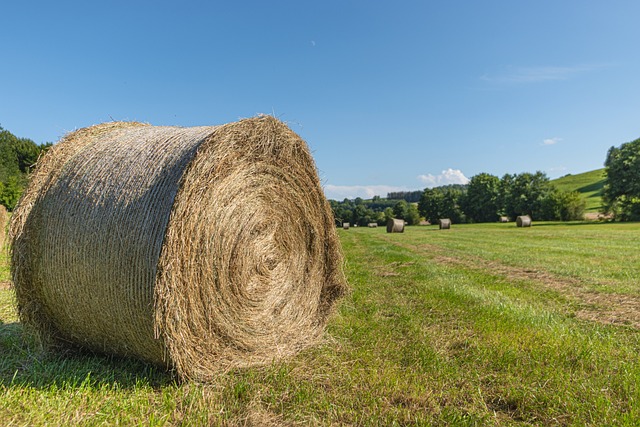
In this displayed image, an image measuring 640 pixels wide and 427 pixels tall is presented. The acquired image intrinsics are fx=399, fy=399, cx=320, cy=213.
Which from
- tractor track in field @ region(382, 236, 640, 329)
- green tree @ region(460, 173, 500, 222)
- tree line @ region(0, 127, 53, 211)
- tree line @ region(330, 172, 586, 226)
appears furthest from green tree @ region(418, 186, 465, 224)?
tractor track in field @ region(382, 236, 640, 329)

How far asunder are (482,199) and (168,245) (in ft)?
233

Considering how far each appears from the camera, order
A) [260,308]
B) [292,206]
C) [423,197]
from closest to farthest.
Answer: [260,308] → [292,206] → [423,197]

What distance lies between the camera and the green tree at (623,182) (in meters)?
41.7

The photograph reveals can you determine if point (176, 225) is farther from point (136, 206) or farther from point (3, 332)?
point (3, 332)

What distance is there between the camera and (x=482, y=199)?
2677 inches

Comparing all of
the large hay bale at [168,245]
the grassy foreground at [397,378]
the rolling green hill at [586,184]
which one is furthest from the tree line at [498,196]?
the grassy foreground at [397,378]

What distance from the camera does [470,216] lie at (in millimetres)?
69250

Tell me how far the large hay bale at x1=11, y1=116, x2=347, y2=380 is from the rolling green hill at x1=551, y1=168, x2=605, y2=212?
79.6 m

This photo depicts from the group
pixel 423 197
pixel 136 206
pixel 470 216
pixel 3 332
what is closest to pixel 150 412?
pixel 136 206

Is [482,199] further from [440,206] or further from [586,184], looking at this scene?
[586,184]

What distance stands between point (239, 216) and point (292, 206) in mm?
945

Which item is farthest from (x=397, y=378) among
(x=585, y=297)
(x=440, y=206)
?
(x=440, y=206)

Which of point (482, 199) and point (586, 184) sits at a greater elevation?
point (586, 184)

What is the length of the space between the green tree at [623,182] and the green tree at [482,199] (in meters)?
20.3
